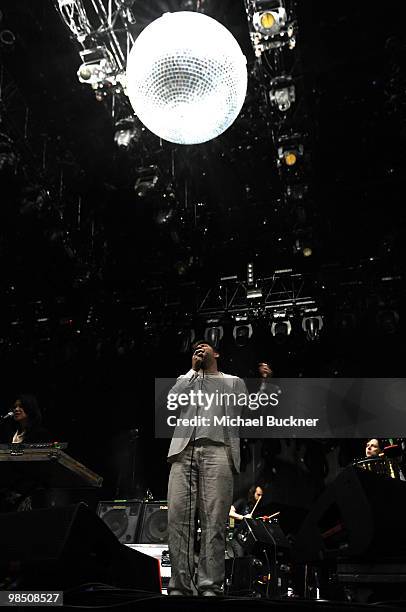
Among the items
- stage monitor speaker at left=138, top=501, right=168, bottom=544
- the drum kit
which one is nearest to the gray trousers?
the drum kit

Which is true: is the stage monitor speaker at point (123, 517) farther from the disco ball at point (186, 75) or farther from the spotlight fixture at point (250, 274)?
the disco ball at point (186, 75)

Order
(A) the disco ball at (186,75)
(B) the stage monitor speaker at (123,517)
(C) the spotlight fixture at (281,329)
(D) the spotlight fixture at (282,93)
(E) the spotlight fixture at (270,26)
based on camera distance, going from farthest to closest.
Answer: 1. (C) the spotlight fixture at (281,329)
2. (B) the stage monitor speaker at (123,517)
3. (D) the spotlight fixture at (282,93)
4. (E) the spotlight fixture at (270,26)
5. (A) the disco ball at (186,75)

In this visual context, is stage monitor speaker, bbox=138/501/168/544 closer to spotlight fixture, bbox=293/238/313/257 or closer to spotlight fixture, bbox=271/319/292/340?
spotlight fixture, bbox=271/319/292/340

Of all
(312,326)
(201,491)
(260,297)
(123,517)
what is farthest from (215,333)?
(201,491)

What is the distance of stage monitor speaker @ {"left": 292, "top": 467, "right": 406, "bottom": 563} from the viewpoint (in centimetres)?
187

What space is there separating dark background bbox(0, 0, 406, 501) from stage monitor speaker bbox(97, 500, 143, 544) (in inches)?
86.1

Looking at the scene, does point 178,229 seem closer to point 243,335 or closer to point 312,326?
point 243,335

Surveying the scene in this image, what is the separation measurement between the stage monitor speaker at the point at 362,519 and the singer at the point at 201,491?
1.29m

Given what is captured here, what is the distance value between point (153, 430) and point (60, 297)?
2294 millimetres

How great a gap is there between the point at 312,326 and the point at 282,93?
323 centimetres

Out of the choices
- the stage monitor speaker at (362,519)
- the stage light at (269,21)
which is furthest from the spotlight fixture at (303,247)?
the stage monitor speaker at (362,519)

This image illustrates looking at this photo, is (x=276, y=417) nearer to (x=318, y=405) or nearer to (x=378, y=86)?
(x=318, y=405)

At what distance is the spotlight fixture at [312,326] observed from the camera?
7.76 meters

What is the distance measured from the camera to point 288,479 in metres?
8.04
